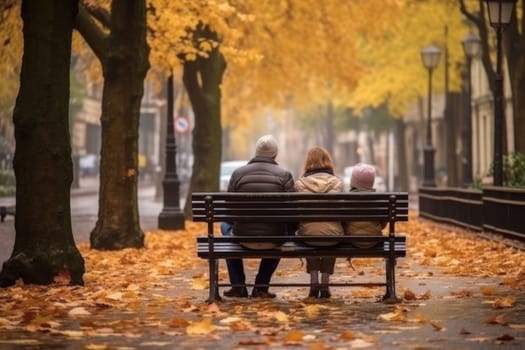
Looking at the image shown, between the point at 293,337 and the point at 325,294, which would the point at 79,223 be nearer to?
the point at 325,294

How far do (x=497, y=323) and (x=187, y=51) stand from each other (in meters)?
15.8

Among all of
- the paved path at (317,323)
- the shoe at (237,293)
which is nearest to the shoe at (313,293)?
the paved path at (317,323)

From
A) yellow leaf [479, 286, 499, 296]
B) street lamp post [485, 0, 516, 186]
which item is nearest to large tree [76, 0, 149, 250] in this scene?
street lamp post [485, 0, 516, 186]

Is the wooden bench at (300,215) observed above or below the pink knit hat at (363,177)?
below

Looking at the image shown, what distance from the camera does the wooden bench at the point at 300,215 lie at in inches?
464

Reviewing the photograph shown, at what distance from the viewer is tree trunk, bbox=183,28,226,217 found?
3152 centimetres

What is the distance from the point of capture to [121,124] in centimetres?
2056

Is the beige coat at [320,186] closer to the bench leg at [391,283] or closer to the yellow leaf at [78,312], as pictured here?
the bench leg at [391,283]

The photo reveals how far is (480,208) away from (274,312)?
1428cm

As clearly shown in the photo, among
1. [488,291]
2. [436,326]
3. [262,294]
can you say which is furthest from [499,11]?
[436,326]

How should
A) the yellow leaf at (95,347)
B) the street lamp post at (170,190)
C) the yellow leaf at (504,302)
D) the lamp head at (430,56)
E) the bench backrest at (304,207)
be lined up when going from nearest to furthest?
the yellow leaf at (95,347), the yellow leaf at (504,302), the bench backrest at (304,207), the street lamp post at (170,190), the lamp head at (430,56)

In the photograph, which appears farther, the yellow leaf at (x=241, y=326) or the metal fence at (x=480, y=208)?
the metal fence at (x=480, y=208)

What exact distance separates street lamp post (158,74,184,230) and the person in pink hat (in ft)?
49.8

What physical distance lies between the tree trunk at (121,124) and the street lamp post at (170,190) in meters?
6.70
